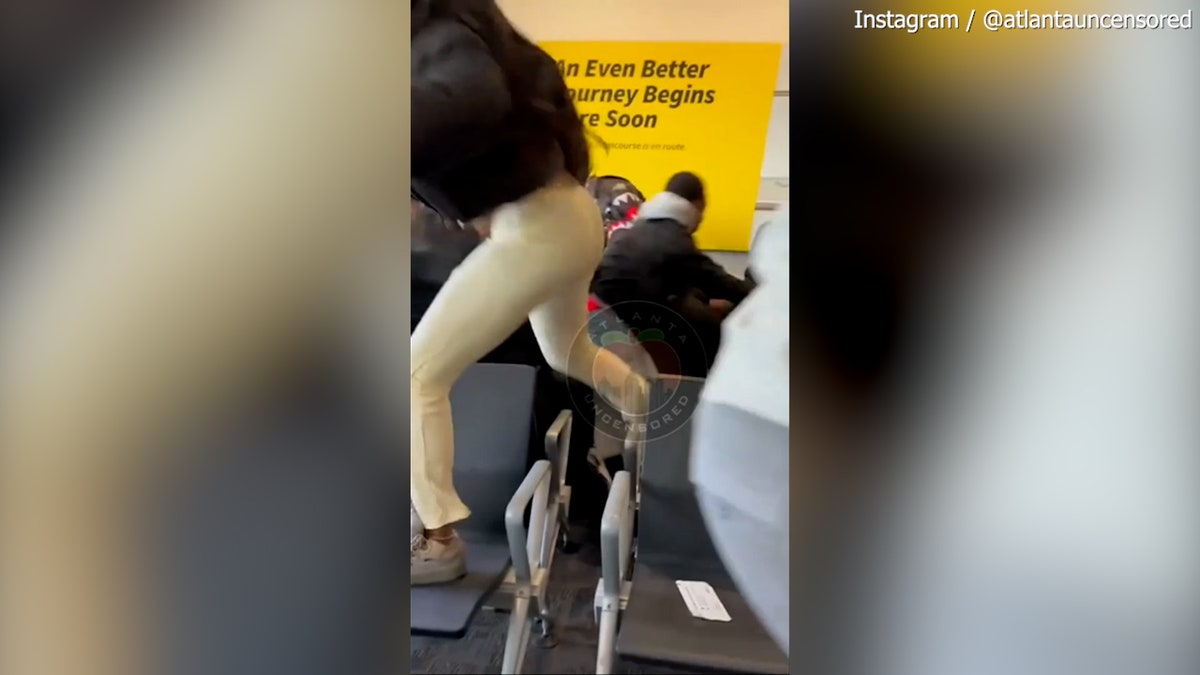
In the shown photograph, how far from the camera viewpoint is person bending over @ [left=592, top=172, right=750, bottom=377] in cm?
96

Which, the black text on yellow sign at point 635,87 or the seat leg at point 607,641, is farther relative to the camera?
the seat leg at point 607,641

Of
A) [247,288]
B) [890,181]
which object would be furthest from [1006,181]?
[247,288]

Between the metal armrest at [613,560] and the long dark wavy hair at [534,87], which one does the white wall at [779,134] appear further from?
the metal armrest at [613,560]

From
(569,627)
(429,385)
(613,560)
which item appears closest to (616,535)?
(613,560)

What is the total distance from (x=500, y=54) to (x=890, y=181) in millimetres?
503

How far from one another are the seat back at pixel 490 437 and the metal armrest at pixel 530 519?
0.01 metres

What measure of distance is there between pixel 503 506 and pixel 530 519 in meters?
0.04

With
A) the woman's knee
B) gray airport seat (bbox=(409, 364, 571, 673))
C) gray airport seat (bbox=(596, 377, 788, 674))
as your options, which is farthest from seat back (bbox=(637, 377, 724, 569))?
the woman's knee

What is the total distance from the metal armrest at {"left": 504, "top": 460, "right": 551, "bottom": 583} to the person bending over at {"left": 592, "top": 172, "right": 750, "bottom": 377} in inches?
8.8

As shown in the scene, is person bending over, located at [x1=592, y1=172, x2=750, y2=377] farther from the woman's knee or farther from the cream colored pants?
the woman's knee

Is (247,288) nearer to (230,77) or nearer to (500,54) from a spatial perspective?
(230,77)

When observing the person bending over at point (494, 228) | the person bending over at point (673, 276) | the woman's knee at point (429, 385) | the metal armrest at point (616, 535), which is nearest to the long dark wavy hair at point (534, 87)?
the person bending over at point (494, 228)

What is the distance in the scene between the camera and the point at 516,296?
96 cm

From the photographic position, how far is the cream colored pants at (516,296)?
920mm
